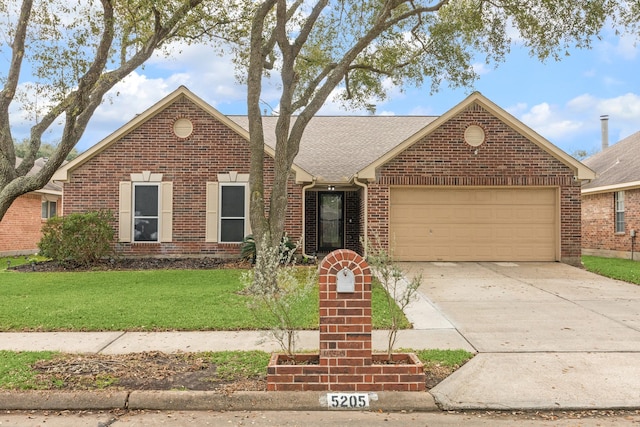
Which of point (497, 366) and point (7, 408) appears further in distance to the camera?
point (497, 366)

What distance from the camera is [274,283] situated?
5488mm

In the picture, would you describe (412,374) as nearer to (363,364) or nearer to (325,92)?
(363,364)

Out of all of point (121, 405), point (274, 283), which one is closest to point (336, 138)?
point (274, 283)

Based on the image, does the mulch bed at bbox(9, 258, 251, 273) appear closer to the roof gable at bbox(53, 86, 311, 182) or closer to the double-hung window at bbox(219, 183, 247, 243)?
the double-hung window at bbox(219, 183, 247, 243)

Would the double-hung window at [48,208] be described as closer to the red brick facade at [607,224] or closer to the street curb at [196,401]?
the street curb at [196,401]

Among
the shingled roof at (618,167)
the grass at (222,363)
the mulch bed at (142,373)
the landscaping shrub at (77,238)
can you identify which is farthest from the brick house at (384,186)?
the mulch bed at (142,373)

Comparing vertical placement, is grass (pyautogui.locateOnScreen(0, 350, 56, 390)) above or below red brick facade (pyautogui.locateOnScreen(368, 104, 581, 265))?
below

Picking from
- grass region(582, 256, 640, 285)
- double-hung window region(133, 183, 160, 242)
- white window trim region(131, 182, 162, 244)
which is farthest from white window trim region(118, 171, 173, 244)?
grass region(582, 256, 640, 285)

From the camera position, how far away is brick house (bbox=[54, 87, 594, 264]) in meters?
14.1

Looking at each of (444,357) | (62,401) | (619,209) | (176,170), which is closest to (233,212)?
(176,170)

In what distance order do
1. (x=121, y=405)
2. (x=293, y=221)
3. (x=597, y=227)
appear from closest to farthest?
(x=121, y=405)
(x=293, y=221)
(x=597, y=227)

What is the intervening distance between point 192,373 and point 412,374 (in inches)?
88.5

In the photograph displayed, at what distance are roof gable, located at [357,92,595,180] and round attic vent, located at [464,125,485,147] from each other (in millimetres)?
558

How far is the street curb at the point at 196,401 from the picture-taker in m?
4.68
